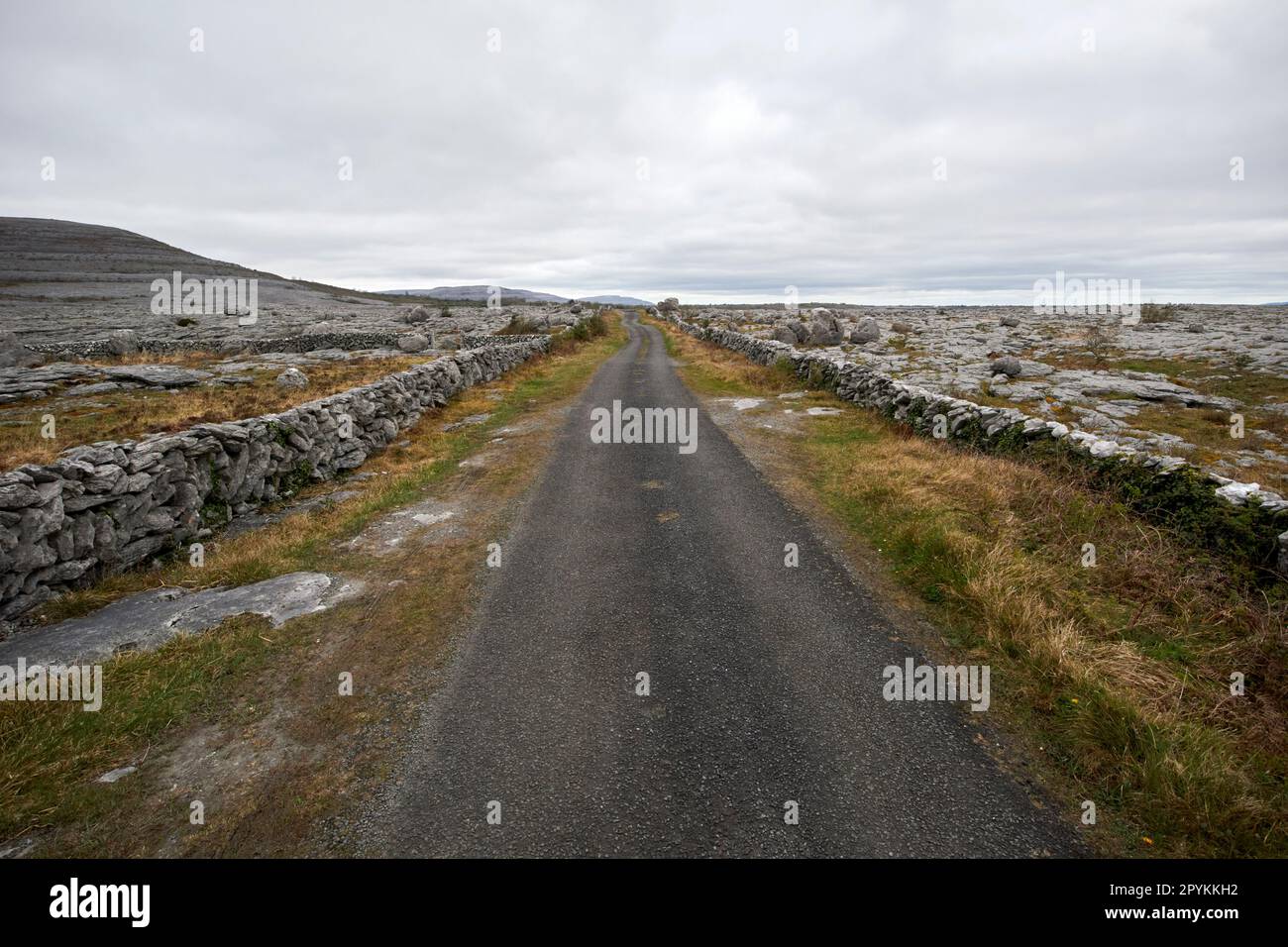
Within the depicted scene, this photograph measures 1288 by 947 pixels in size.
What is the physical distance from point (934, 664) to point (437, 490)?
361 inches

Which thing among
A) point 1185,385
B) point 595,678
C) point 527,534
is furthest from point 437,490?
point 1185,385

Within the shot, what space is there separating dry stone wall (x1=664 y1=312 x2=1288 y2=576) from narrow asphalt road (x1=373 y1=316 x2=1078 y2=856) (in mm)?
4709

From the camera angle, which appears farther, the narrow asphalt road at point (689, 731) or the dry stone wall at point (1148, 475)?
the dry stone wall at point (1148, 475)

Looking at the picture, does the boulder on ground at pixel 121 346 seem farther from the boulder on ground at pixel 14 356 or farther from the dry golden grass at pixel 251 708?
the dry golden grass at pixel 251 708

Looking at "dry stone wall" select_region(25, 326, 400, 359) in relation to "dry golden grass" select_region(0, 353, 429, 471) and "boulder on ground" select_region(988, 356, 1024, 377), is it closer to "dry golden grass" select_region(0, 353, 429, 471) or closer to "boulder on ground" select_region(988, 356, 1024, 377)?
"dry golden grass" select_region(0, 353, 429, 471)

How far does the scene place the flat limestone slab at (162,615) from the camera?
5.66 m

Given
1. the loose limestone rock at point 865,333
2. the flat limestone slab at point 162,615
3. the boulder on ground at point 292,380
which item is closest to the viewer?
the flat limestone slab at point 162,615

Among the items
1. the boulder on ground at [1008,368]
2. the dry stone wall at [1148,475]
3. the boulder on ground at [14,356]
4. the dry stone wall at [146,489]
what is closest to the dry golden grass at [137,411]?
the dry stone wall at [146,489]

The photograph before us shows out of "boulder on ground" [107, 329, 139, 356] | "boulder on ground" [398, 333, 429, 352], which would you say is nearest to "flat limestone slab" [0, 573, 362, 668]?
"boulder on ground" [398, 333, 429, 352]

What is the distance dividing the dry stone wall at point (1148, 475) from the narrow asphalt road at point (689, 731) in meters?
4.71

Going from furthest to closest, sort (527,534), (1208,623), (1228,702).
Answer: (527,534) < (1208,623) < (1228,702)

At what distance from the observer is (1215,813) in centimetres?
379

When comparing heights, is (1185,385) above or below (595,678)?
above
